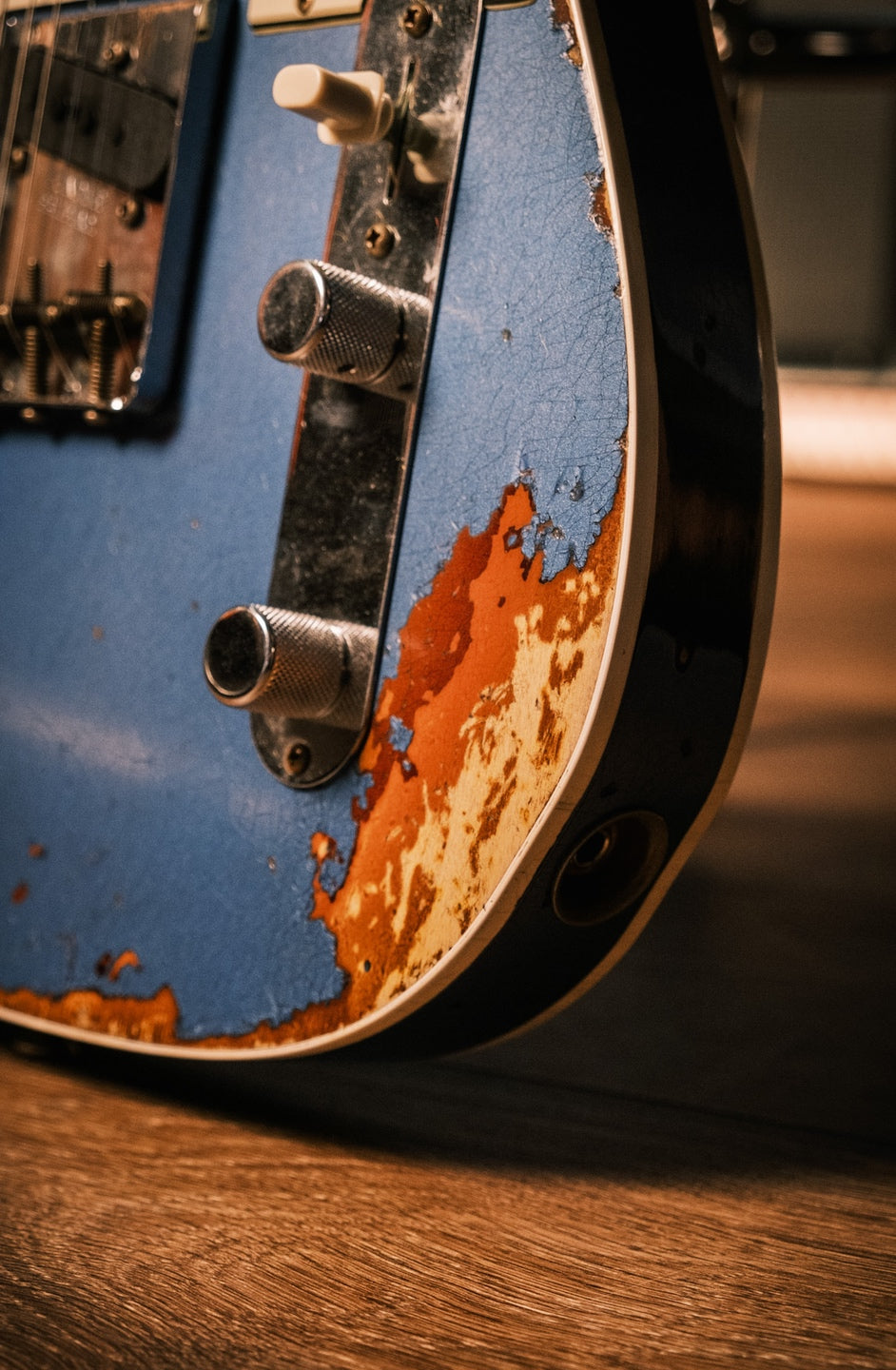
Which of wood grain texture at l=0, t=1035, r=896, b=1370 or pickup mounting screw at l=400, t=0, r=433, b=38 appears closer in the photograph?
wood grain texture at l=0, t=1035, r=896, b=1370

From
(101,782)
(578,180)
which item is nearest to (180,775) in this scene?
(101,782)

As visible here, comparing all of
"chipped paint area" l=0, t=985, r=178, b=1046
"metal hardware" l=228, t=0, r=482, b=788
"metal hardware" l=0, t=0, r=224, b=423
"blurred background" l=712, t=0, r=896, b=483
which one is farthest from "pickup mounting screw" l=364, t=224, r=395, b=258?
"blurred background" l=712, t=0, r=896, b=483

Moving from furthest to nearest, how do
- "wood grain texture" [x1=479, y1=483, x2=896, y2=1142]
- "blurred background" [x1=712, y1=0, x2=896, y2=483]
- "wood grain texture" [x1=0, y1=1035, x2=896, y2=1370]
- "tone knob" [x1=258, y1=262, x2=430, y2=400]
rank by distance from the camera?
"blurred background" [x1=712, y1=0, x2=896, y2=483]
"wood grain texture" [x1=479, y1=483, x2=896, y2=1142]
"tone knob" [x1=258, y1=262, x2=430, y2=400]
"wood grain texture" [x1=0, y1=1035, x2=896, y2=1370]

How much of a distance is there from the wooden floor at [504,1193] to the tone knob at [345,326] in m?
0.29

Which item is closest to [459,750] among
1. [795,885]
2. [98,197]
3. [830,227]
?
[98,197]

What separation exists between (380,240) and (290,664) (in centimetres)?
17

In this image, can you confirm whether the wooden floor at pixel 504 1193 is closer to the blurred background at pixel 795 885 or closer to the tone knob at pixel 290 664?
the blurred background at pixel 795 885

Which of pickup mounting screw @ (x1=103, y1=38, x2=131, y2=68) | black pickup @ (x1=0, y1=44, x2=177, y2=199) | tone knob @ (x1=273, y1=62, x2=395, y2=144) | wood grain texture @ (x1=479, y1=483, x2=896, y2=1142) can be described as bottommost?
wood grain texture @ (x1=479, y1=483, x2=896, y2=1142)

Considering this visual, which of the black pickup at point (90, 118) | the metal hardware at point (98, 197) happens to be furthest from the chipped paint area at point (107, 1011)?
the black pickup at point (90, 118)

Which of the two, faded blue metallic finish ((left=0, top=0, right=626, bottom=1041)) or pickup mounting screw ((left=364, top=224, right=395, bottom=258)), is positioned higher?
pickup mounting screw ((left=364, top=224, right=395, bottom=258))

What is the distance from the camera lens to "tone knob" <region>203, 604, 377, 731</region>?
1.60ft

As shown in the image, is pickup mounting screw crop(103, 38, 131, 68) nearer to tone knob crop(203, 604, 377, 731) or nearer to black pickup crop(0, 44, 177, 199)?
black pickup crop(0, 44, 177, 199)

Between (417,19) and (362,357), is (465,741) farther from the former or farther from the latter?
(417,19)

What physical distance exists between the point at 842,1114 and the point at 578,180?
39 cm
